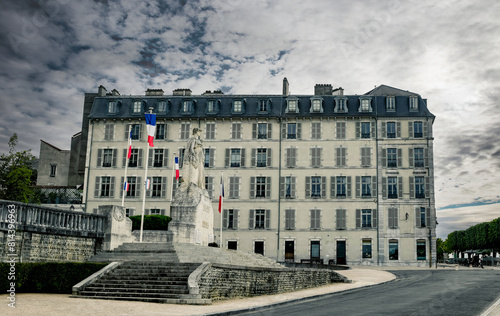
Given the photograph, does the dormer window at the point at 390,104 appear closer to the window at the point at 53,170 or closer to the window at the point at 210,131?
the window at the point at 210,131

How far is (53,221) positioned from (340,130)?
120 feet

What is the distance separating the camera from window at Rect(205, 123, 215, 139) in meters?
54.2

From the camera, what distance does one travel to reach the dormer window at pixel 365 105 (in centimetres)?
5315

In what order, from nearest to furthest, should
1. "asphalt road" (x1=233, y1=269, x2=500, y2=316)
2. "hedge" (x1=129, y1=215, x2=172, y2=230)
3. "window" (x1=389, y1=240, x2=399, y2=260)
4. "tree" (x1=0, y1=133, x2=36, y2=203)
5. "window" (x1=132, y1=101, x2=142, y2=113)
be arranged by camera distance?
"asphalt road" (x1=233, y1=269, x2=500, y2=316)
"hedge" (x1=129, y1=215, x2=172, y2=230)
"tree" (x1=0, y1=133, x2=36, y2=203)
"window" (x1=389, y1=240, x2=399, y2=260)
"window" (x1=132, y1=101, x2=142, y2=113)

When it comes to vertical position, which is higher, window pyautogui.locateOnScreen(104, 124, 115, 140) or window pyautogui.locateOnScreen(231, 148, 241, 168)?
window pyautogui.locateOnScreen(104, 124, 115, 140)

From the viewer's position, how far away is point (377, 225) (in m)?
50.7

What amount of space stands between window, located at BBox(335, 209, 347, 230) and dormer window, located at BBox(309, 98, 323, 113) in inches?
419

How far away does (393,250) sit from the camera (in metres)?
50.2

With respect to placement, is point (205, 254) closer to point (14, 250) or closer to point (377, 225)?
point (14, 250)

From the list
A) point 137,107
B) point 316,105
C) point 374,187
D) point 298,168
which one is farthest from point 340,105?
point 137,107

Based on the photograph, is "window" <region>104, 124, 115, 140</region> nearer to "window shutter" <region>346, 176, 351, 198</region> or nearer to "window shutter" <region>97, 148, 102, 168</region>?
"window shutter" <region>97, 148, 102, 168</region>

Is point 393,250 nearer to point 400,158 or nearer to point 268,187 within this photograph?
point 400,158

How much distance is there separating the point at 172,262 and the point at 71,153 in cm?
4280

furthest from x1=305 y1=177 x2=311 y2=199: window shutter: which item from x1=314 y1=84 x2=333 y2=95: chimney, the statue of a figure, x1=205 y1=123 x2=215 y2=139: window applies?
the statue of a figure
